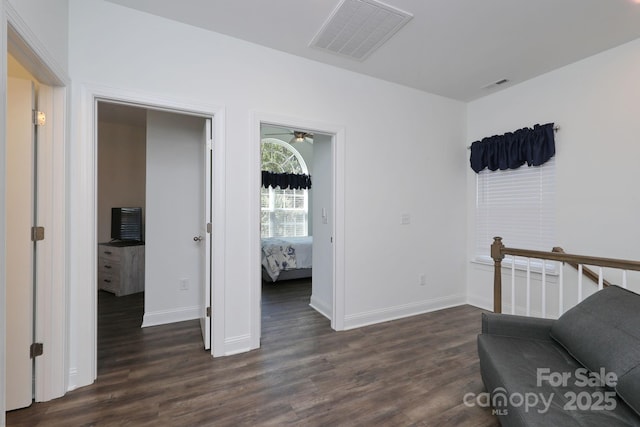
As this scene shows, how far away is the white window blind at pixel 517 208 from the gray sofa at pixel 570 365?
1.63m

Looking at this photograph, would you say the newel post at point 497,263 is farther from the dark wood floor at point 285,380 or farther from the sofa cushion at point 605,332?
the sofa cushion at point 605,332

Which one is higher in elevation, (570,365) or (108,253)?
(108,253)

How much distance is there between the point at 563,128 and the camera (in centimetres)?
297

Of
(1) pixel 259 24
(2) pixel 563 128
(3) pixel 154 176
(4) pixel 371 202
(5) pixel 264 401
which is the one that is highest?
(1) pixel 259 24

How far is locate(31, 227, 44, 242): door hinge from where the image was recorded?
69.6 inches

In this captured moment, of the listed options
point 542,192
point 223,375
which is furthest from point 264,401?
point 542,192

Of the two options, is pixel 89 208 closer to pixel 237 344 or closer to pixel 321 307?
pixel 237 344

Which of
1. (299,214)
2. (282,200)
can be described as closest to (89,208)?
(282,200)

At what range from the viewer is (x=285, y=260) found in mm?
4773

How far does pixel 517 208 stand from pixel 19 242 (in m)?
4.51

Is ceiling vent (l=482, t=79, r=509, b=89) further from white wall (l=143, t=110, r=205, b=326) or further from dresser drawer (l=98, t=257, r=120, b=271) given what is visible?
dresser drawer (l=98, t=257, r=120, b=271)

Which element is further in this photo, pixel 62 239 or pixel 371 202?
pixel 371 202

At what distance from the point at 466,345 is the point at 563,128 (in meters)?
2.45

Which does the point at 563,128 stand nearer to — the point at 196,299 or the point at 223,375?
the point at 223,375
